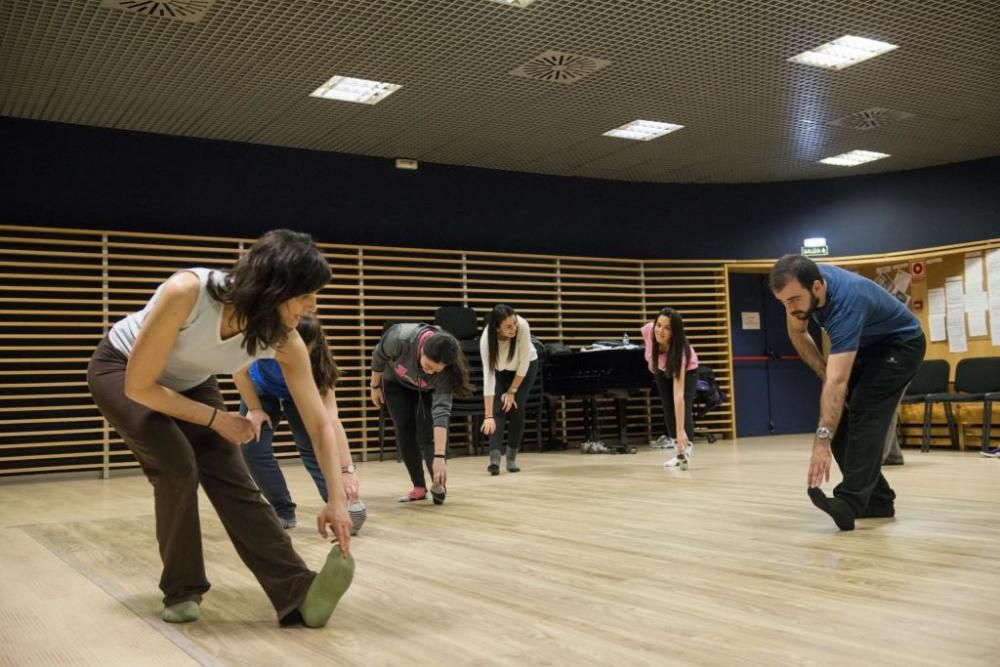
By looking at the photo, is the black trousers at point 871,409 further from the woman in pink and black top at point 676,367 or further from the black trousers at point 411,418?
the woman in pink and black top at point 676,367

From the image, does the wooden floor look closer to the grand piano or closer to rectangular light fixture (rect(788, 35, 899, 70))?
rectangular light fixture (rect(788, 35, 899, 70))

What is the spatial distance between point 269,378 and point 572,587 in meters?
2.08

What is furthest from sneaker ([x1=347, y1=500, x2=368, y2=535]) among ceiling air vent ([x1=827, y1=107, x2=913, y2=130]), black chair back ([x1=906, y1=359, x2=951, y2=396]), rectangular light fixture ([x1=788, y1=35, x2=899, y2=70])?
ceiling air vent ([x1=827, y1=107, x2=913, y2=130])

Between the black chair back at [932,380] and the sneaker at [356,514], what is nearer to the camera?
the sneaker at [356,514]

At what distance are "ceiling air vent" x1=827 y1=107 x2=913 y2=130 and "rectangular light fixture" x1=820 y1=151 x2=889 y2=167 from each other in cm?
108

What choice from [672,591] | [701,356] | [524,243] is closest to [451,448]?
[524,243]

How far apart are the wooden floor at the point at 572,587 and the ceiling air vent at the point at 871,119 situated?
4.87 meters

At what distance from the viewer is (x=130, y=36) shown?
638 cm

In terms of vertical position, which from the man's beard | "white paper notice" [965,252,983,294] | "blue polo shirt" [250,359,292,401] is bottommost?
"blue polo shirt" [250,359,292,401]

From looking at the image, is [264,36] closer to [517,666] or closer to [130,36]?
[130,36]

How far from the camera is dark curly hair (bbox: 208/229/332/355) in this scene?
2.08 m

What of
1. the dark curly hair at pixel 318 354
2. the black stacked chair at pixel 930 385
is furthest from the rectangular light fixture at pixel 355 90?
the black stacked chair at pixel 930 385

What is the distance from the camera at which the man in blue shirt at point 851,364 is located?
3.51 m

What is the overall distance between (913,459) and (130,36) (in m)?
6.76
